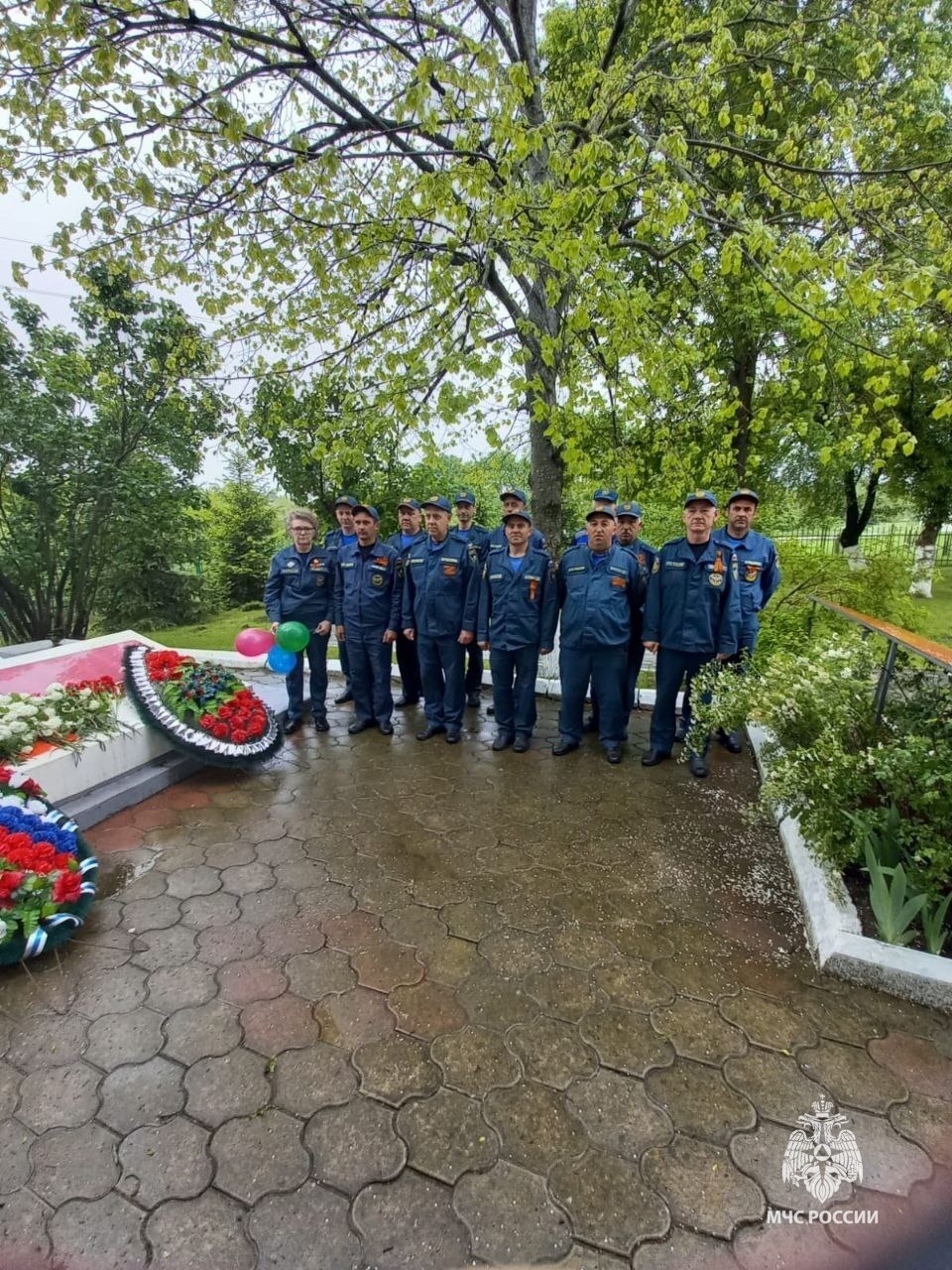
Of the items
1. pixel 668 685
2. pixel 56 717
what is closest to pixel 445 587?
pixel 668 685

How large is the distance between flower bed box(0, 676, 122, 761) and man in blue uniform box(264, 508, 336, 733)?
1.36 m

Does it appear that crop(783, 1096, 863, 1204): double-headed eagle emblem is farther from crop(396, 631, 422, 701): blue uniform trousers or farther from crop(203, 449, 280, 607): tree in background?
crop(203, 449, 280, 607): tree in background

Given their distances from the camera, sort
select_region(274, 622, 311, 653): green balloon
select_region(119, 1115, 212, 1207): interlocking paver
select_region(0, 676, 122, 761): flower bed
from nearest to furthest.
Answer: select_region(119, 1115, 212, 1207): interlocking paver
select_region(0, 676, 122, 761): flower bed
select_region(274, 622, 311, 653): green balloon

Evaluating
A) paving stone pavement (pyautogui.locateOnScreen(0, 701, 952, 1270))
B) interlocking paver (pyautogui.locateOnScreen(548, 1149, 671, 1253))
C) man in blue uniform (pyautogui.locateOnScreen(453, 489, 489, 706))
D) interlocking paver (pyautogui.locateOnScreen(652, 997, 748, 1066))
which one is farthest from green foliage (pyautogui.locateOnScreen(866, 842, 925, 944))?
man in blue uniform (pyautogui.locateOnScreen(453, 489, 489, 706))

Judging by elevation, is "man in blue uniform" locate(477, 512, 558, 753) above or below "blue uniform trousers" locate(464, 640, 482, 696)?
above

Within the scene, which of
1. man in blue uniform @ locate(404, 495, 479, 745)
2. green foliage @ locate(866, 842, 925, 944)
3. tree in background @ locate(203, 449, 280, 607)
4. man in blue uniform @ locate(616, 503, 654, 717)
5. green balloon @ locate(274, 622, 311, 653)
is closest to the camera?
green foliage @ locate(866, 842, 925, 944)

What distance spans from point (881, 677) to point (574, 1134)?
7.72ft

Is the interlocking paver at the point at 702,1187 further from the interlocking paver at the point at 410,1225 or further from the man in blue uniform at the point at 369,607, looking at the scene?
the man in blue uniform at the point at 369,607

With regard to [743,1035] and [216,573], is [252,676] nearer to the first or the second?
[743,1035]

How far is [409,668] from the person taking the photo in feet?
17.7

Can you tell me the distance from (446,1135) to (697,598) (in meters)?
3.11

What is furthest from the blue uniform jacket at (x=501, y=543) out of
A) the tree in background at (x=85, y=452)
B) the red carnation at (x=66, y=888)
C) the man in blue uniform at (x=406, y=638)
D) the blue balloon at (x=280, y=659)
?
the tree in background at (x=85, y=452)

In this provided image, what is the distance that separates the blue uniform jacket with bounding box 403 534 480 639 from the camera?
173 inches

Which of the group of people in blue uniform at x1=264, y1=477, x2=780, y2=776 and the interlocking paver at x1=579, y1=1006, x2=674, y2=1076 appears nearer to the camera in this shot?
the interlocking paver at x1=579, y1=1006, x2=674, y2=1076
